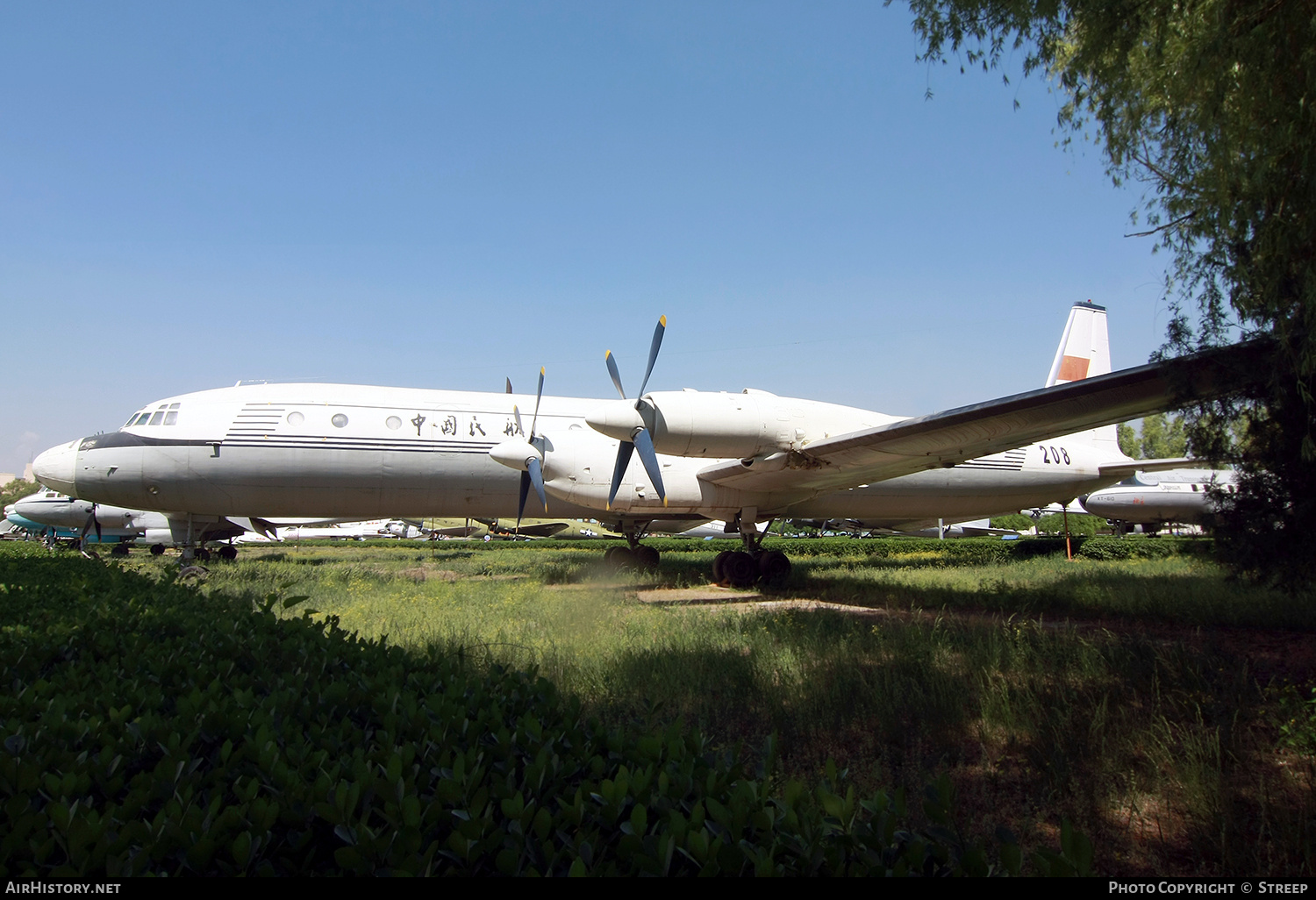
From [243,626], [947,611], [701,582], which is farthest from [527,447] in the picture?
[243,626]

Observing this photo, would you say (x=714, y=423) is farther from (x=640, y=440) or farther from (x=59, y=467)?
(x=59, y=467)

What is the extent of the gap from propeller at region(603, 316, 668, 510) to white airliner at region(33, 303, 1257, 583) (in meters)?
0.03

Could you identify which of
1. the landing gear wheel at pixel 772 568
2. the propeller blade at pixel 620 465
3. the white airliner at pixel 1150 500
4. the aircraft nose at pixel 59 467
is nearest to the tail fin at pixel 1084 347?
the white airliner at pixel 1150 500

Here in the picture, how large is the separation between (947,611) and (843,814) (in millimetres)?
9798

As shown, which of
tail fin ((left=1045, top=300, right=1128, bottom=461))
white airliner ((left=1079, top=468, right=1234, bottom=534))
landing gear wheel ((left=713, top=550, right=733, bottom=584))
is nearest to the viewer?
landing gear wheel ((left=713, top=550, right=733, bottom=584))

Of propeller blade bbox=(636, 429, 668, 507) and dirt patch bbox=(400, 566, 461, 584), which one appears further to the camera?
dirt patch bbox=(400, 566, 461, 584)

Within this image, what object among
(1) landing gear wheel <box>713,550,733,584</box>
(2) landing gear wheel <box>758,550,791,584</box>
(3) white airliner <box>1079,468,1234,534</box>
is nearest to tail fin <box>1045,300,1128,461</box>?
(3) white airliner <box>1079,468,1234,534</box>

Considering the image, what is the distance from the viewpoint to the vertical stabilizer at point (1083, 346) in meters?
21.3

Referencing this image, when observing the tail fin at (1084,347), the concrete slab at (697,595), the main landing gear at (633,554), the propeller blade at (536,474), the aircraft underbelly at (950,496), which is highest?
the tail fin at (1084,347)

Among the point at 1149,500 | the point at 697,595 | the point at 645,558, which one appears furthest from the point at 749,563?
the point at 1149,500

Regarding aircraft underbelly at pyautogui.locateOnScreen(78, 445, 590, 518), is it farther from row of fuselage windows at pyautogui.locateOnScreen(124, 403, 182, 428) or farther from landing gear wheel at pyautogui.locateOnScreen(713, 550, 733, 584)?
landing gear wheel at pyautogui.locateOnScreen(713, 550, 733, 584)

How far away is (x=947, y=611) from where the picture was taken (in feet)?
36.0

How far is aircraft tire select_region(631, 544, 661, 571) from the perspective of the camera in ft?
58.9

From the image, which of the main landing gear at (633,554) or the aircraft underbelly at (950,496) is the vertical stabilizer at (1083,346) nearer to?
the aircraft underbelly at (950,496)
